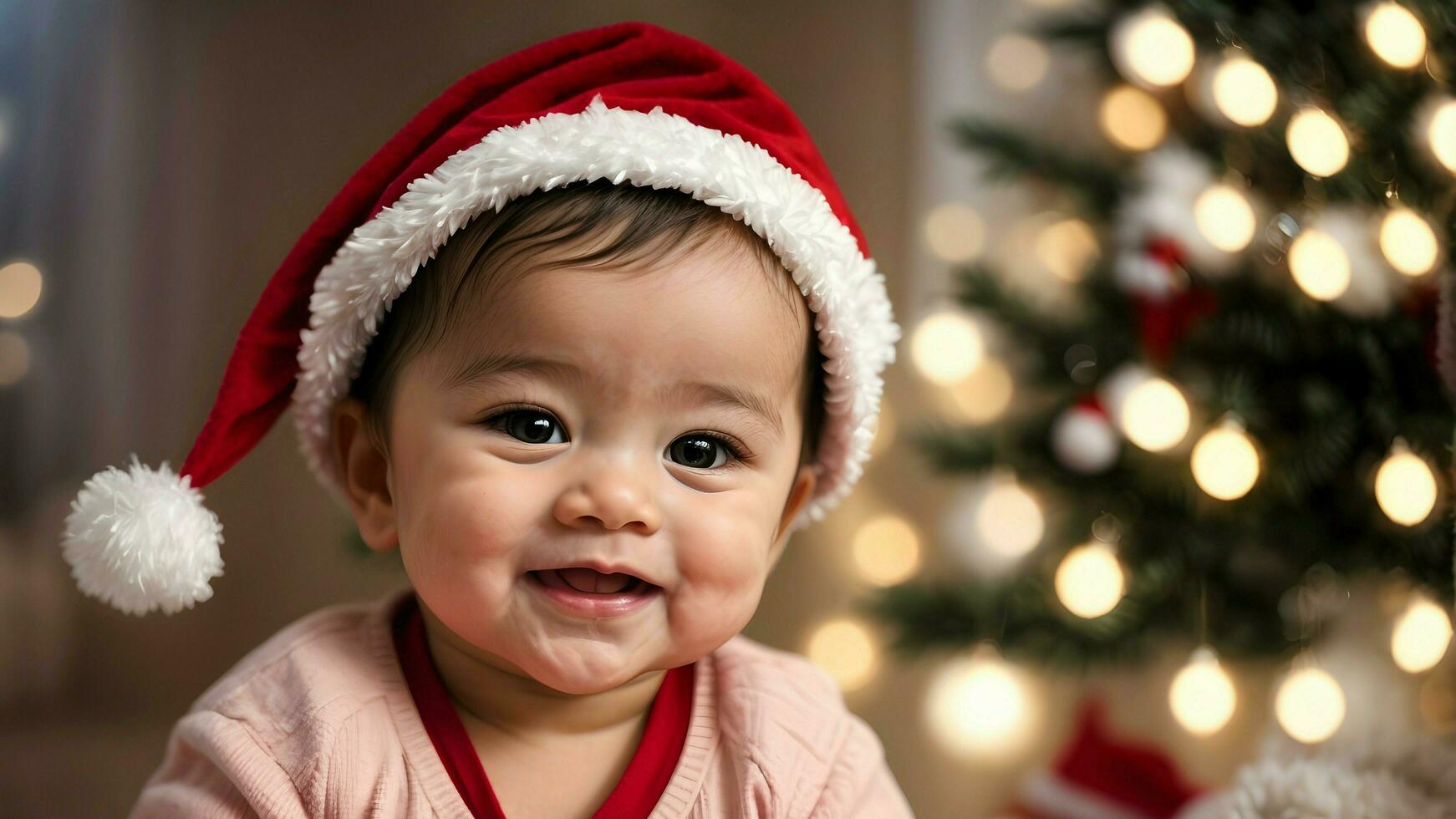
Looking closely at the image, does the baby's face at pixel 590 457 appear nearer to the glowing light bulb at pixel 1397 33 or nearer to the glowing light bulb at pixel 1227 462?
the glowing light bulb at pixel 1227 462

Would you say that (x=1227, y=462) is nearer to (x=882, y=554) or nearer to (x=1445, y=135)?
(x=1445, y=135)

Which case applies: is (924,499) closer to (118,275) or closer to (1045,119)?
(1045,119)

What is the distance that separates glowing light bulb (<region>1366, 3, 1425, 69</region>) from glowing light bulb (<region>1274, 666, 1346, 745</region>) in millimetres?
664

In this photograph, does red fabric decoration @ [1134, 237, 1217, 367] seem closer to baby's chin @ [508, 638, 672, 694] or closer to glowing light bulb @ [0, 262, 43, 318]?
baby's chin @ [508, 638, 672, 694]

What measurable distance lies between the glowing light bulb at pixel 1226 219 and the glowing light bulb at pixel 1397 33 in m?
0.21

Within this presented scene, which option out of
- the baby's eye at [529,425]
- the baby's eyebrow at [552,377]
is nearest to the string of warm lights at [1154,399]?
the baby's eyebrow at [552,377]

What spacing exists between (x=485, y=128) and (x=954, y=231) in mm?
1118

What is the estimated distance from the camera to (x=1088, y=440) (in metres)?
1.50

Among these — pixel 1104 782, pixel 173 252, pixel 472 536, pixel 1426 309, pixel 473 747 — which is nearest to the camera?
pixel 472 536

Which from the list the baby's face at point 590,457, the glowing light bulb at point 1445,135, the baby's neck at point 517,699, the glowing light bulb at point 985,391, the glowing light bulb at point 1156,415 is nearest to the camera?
the baby's face at point 590,457

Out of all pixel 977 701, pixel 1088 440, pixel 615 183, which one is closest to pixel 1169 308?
pixel 1088 440

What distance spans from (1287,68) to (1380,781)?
2.63 feet

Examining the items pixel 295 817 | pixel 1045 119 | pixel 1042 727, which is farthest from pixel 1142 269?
pixel 295 817

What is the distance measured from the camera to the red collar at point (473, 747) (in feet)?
2.91
